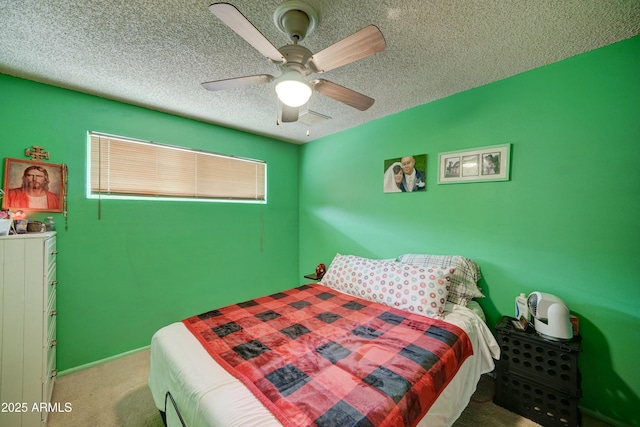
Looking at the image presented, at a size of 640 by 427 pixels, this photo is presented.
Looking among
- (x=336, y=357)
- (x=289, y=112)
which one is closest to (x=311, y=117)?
(x=289, y=112)

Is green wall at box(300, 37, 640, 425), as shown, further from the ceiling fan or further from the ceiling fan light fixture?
the ceiling fan light fixture

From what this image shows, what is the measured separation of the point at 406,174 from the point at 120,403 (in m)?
3.10

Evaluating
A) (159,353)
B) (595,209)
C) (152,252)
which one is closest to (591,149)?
(595,209)

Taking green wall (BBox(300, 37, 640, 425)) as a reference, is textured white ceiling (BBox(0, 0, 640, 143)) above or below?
above

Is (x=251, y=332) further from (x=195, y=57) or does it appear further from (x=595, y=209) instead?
(x=595, y=209)

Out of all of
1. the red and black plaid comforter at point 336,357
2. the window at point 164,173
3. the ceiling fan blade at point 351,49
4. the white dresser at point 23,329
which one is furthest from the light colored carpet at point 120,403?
the ceiling fan blade at point 351,49

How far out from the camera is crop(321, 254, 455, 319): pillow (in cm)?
181

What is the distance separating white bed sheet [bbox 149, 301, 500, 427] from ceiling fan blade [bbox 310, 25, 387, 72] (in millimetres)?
1603

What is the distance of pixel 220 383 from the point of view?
1.10 meters

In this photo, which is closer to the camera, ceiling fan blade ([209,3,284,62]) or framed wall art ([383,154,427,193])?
ceiling fan blade ([209,3,284,62])

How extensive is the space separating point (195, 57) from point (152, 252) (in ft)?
6.32

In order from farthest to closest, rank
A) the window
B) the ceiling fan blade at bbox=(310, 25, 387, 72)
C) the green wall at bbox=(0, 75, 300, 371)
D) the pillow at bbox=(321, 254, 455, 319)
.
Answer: the window, the green wall at bbox=(0, 75, 300, 371), the pillow at bbox=(321, 254, 455, 319), the ceiling fan blade at bbox=(310, 25, 387, 72)

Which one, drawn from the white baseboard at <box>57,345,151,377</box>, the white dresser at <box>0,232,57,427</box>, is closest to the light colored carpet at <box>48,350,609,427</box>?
the white baseboard at <box>57,345,151,377</box>

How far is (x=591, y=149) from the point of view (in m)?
1.66
